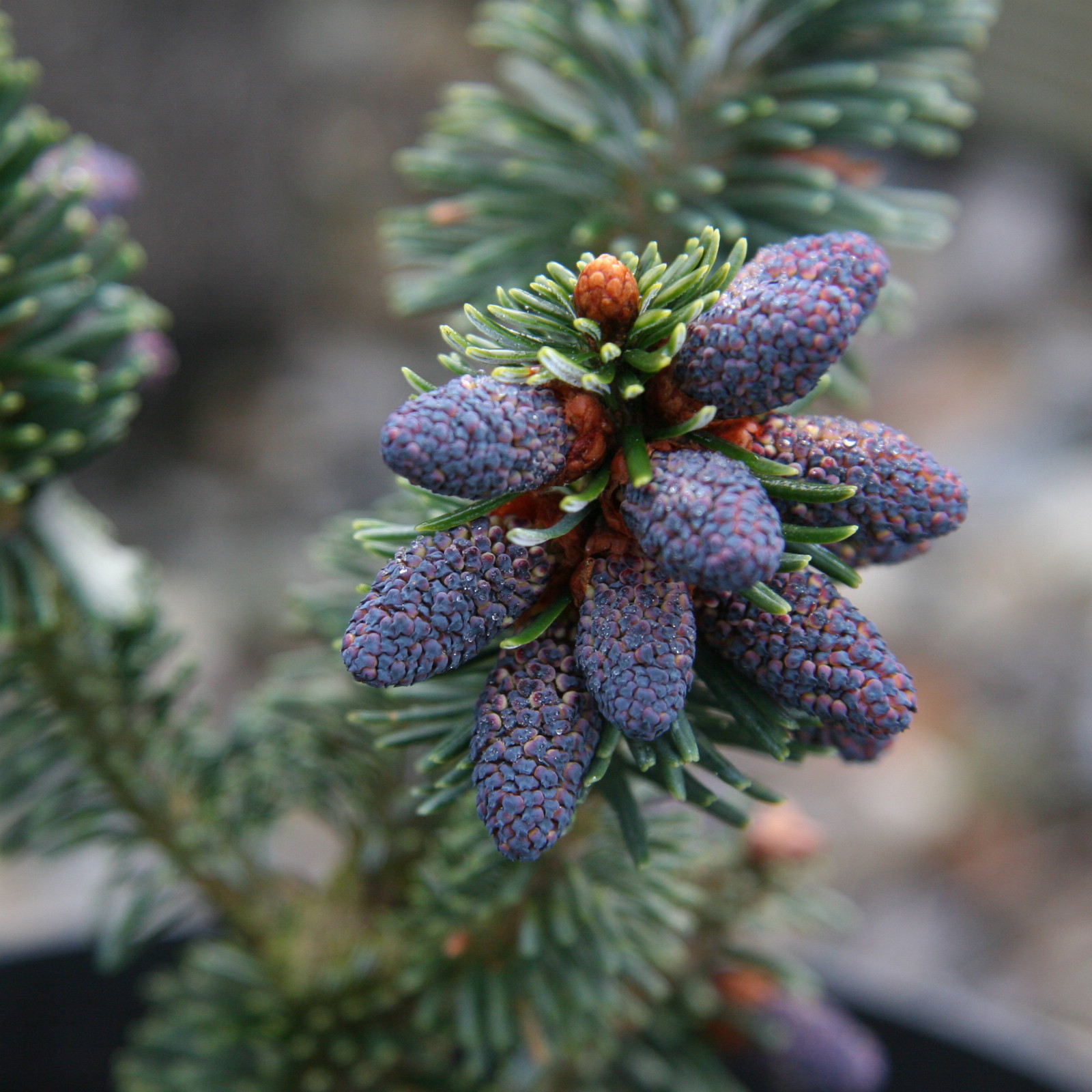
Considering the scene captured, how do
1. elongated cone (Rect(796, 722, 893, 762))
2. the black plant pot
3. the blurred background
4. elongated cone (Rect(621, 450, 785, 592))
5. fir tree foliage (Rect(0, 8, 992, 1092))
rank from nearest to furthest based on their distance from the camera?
elongated cone (Rect(621, 450, 785, 592)) → elongated cone (Rect(796, 722, 893, 762)) → fir tree foliage (Rect(0, 8, 992, 1092)) → the black plant pot → the blurred background

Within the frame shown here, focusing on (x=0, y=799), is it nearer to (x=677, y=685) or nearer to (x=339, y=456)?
(x=677, y=685)

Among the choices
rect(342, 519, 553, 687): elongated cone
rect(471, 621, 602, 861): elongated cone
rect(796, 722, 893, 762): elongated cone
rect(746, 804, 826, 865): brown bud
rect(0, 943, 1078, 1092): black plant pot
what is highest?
rect(342, 519, 553, 687): elongated cone

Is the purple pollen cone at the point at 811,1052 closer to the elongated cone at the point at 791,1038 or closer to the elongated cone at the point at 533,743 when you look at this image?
the elongated cone at the point at 791,1038

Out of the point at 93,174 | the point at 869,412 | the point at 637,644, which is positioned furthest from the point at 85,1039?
the point at 869,412

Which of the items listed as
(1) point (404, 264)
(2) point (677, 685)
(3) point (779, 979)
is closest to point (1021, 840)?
(3) point (779, 979)

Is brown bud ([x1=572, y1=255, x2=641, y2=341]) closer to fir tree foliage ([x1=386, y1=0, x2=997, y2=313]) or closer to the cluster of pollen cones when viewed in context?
the cluster of pollen cones

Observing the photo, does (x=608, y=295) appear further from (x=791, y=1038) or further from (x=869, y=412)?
(x=869, y=412)

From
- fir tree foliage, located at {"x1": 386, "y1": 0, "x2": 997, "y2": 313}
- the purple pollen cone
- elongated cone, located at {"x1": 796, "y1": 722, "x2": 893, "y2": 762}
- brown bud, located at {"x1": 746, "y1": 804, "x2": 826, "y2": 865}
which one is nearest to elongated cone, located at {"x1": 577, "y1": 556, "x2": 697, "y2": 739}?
elongated cone, located at {"x1": 796, "y1": 722, "x2": 893, "y2": 762}

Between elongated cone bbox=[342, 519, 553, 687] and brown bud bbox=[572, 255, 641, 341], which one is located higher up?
brown bud bbox=[572, 255, 641, 341]
